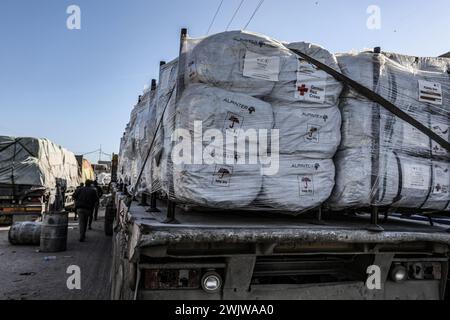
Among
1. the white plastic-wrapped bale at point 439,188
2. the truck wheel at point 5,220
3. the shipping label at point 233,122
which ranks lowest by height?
the truck wheel at point 5,220

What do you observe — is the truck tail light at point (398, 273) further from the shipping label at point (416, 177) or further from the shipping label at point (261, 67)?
the shipping label at point (261, 67)

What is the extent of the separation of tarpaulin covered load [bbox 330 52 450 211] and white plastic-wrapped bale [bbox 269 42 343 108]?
0.16 meters

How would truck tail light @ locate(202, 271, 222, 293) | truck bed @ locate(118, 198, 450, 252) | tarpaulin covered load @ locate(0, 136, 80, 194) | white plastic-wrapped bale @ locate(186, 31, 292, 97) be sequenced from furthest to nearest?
1. tarpaulin covered load @ locate(0, 136, 80, 194)
2. white plastic-wrapped bale @ locate(186, 31, 292, 97)
3. truck tail light @ locate(202, 271, 222, 293)
4. truck bed @ locate(118, 198, 450, 252)

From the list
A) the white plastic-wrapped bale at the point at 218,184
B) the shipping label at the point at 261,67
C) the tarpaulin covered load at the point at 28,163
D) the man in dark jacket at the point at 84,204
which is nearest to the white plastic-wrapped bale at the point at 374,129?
the shipping label at the point at 261,67

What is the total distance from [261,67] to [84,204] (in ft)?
23.8

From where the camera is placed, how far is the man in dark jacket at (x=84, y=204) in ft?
28.1

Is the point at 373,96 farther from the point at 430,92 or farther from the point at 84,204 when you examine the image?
the point at 84,204

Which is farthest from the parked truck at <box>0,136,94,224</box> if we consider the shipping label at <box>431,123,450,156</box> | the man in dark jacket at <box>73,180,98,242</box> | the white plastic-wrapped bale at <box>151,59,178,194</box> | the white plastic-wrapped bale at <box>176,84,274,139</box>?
the shipping label at <box>431,123,450,156</box>

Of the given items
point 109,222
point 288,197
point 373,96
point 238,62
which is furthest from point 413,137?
point 109,222

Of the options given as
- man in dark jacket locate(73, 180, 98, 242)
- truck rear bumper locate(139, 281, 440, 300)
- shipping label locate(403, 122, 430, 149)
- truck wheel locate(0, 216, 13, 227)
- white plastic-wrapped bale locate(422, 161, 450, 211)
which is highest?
shipping label locate(403, 122, 430, 149)

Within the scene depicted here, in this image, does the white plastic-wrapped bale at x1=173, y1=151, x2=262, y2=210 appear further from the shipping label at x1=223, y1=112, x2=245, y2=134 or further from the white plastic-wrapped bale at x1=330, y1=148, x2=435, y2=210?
the white plastic-wrapped bale at x1=330, y1=148, x2=435, y2=210

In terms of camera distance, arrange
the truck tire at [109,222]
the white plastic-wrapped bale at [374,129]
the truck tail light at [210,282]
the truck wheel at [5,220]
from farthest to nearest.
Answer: the truck wheel at [5,220] → the truck tire at [109,222] → the white plastic-wrapped bale at [374,129] → the truck tail light at [210,282]

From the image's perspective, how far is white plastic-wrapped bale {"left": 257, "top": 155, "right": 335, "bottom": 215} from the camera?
2.61m
